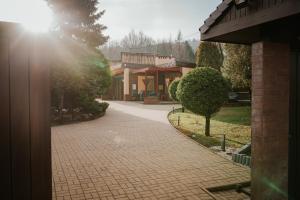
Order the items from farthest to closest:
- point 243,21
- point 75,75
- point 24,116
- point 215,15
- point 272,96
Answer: point 75,75 → point 215,15 → point 272,96 → point 243,21 → point 24,116

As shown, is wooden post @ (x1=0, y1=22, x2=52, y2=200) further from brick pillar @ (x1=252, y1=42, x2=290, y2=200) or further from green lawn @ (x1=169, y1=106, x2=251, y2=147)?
green lawn @ (x1=169, y1=106, x2=251, y2=147)

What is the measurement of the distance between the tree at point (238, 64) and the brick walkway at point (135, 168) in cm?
975

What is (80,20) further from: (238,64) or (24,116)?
(24,116)

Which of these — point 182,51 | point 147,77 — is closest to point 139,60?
point 147,77

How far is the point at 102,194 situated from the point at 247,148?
4.51m

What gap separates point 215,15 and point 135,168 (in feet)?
13.9

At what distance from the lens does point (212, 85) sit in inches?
458

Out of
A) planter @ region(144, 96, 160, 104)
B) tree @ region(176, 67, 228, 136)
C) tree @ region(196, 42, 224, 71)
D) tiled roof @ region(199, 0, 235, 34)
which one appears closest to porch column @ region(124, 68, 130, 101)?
planter @ region(144, 96, 160, 104)

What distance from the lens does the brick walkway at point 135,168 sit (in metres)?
5.72

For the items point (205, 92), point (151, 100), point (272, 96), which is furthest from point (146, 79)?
point (272, 96)

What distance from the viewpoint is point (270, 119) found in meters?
4.65

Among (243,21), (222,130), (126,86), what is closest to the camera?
(243,21)

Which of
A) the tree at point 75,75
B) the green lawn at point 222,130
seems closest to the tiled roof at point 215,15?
the green lawn at point 222,130

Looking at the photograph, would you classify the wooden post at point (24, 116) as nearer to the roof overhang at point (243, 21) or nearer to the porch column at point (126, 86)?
the roof overhang at point (243, 21)
